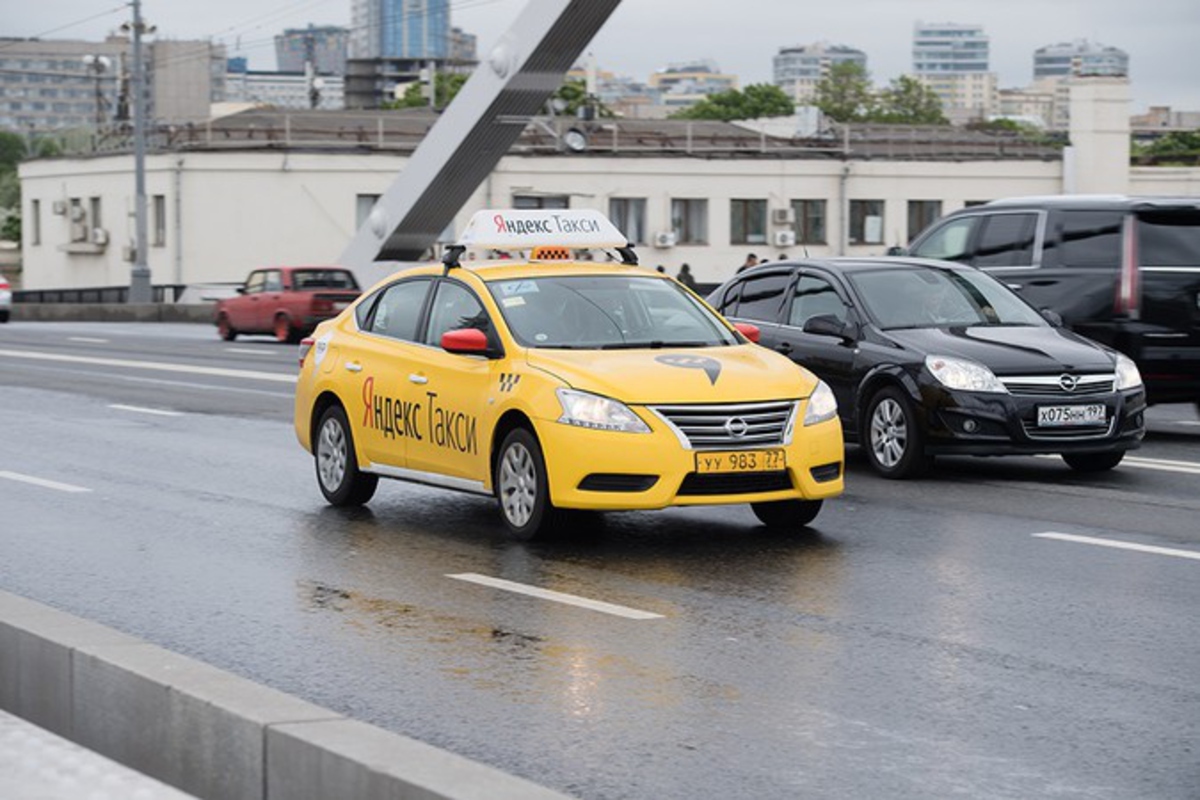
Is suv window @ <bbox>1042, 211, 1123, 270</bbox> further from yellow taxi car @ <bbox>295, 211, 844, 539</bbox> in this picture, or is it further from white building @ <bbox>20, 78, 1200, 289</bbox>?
white building @ <bbox>20, 78, 1200, 289</bbox>

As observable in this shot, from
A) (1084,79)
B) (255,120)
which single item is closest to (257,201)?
(255,120)

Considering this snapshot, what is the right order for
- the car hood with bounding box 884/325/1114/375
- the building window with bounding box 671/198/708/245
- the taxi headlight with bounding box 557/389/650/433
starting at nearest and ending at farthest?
the taxi headlight with bounding box 557/389/650/433
the car hood with bounding box 884/325/1114/375
the building window with bounding box 671/198/708/245

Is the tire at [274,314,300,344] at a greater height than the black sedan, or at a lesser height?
lesser

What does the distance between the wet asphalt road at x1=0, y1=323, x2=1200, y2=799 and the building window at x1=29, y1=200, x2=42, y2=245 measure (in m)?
63.2

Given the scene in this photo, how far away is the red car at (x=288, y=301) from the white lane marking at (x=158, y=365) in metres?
6.45

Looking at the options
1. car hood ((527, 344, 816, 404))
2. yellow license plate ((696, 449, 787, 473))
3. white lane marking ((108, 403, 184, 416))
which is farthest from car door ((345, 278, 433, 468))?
white lane marking ((108, 403, 184, 416))

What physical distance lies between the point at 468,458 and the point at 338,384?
5.30 ft

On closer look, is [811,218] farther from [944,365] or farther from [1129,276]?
[944,365]

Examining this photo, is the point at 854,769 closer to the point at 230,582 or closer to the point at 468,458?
the point at 230,582

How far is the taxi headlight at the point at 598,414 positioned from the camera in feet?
36.1

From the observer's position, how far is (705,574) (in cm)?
1057

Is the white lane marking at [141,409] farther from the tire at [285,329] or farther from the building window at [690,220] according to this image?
the building window at [690,220]

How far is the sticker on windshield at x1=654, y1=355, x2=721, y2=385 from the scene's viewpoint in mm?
11320

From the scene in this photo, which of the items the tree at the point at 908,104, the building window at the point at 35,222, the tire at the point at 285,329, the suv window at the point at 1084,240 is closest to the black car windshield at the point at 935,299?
the suv window at the point at 1084,240
